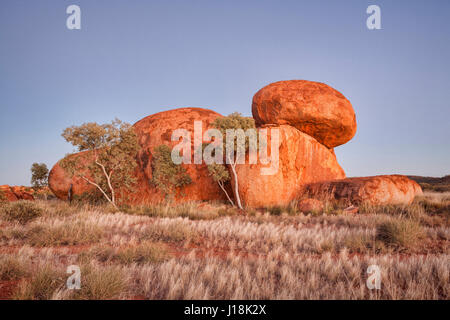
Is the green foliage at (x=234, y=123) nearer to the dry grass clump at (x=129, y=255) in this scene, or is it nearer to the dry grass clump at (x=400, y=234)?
the dry grass clump at (x=400, y=234)

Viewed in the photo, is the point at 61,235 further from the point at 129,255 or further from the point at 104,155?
the point at 104,155

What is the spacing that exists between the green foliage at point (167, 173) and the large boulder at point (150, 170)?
0.52 metres

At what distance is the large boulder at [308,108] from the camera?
15562 mm

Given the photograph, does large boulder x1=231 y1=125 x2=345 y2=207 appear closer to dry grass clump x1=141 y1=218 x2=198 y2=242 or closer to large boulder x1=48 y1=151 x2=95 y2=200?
dry grass clump x1=141 y1=218 x2=198 y2=242

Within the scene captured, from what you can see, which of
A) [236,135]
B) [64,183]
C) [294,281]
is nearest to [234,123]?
[236,135]

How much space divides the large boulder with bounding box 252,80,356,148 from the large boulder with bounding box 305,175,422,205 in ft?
14.5

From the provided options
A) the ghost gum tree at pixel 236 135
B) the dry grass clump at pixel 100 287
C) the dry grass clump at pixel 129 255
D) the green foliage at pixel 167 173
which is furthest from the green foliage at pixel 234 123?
the dry grass clump at pixel 100 287

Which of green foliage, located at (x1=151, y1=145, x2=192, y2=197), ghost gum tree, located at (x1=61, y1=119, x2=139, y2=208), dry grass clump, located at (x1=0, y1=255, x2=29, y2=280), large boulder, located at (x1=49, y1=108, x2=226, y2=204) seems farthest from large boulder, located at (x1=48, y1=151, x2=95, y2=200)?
dry grass clump, located at (x1=0, y1=255, x2=29, y2=280)

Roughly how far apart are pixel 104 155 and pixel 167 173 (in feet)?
11.6

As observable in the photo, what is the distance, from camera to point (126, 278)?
3562 mm

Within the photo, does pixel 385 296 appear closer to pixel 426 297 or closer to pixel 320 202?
pixel 426 297

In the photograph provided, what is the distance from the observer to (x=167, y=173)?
14.5m
